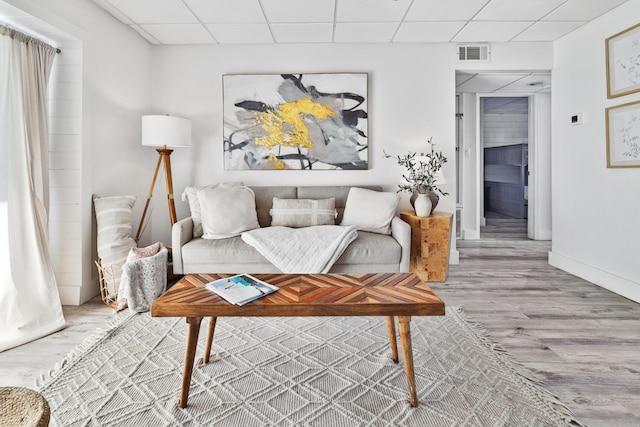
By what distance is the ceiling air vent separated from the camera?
3.94 m

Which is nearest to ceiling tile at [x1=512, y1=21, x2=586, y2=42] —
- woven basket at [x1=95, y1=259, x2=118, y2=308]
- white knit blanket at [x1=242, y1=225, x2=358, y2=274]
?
white knit blanket at [x1=242, y1=225, x2=358, y2=274]

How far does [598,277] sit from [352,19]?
3.28 meters

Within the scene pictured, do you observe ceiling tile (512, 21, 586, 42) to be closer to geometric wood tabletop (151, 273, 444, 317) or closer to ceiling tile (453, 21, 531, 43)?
ceiling tile (453, 21, 531, 43)

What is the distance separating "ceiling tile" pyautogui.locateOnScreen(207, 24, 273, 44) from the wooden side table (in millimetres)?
2371

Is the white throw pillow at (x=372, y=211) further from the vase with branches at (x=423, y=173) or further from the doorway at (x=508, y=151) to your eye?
the doorway at (x=508, y=151)

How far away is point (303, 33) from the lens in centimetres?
365

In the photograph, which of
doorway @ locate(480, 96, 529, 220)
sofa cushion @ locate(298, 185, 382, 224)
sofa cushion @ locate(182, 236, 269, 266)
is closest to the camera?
sofa cushion @ locate(182, 236, 269, 266)

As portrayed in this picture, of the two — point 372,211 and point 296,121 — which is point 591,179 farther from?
point 296,121

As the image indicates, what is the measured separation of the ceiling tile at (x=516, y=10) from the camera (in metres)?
3.04

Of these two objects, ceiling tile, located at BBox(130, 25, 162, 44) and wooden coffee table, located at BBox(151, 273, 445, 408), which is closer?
wooden coffee table, located at BBox(151, 273, 445, 408)

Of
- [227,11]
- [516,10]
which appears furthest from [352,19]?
[516,10]

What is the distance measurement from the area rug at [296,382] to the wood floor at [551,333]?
0.46ft

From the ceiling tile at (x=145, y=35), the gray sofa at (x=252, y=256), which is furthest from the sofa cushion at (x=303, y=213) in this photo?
the ceiling tile at (x=145, y=35)

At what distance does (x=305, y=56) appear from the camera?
3.96 metres
